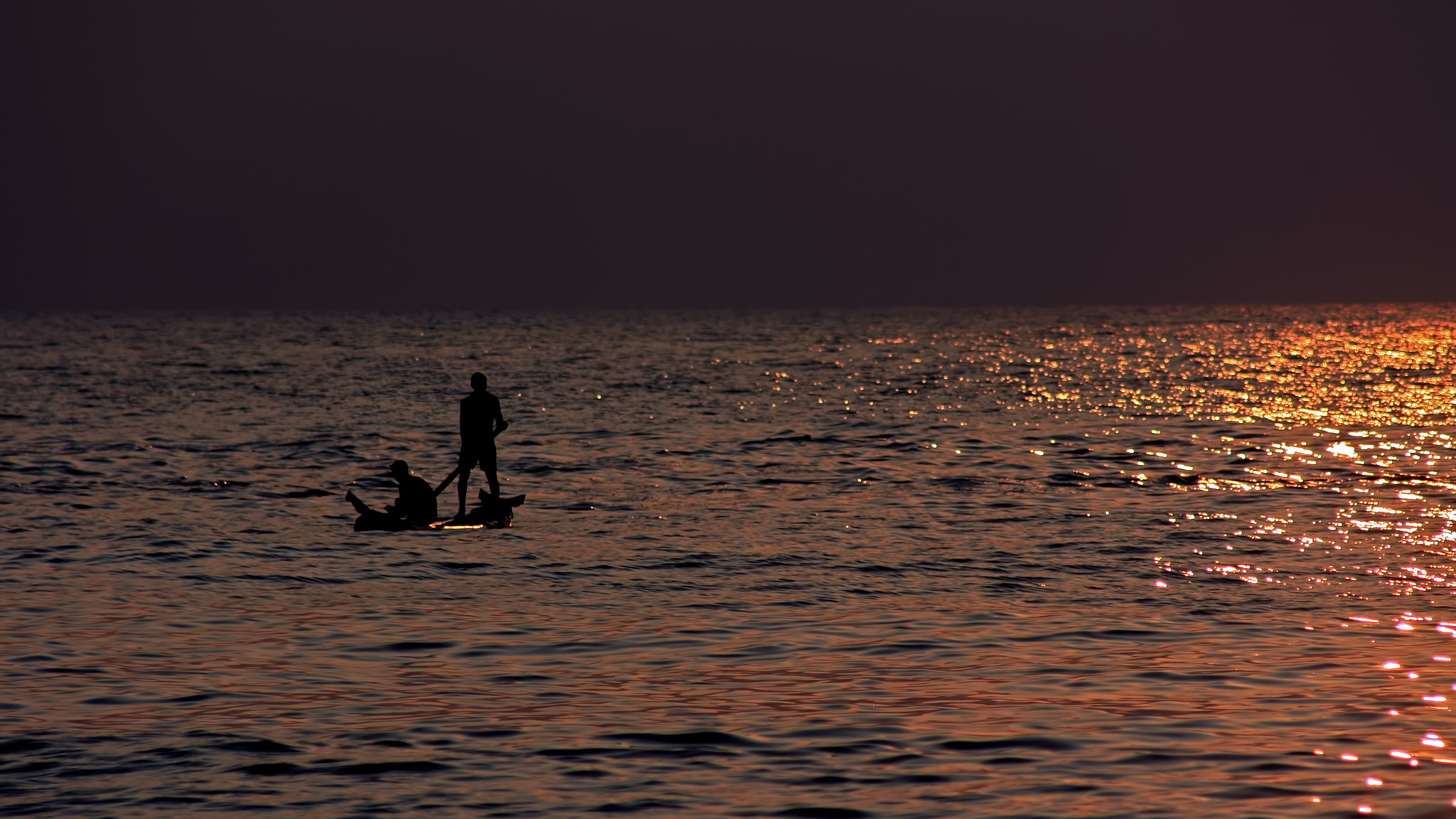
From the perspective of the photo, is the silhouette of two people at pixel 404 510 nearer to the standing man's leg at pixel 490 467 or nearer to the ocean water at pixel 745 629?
the ocean water at pixel 745 629

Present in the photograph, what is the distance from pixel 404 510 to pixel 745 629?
32.3 feet

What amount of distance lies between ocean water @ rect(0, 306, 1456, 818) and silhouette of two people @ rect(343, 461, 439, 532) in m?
0.26

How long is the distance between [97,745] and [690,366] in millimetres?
77037

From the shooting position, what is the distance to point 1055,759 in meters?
11.4

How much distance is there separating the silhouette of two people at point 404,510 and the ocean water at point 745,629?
0.86 ft

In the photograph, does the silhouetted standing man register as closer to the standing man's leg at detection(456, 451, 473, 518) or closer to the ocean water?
the standing man's leg at detection(456, 451, 473, 518)

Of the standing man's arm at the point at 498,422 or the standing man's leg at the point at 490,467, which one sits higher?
the standing man's arm at the point at 498,422

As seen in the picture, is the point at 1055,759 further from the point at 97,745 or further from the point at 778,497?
the point at 778,497

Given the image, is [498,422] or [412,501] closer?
[412,501]

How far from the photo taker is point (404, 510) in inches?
959

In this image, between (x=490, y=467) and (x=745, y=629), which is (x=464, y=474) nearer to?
(x=490, y=467)

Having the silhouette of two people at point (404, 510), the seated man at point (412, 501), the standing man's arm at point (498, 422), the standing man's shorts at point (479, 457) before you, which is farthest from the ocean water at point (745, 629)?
the standing man's arm at point (498, 422)

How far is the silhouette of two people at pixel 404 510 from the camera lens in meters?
24.0

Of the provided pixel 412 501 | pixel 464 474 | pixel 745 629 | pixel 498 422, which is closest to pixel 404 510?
pixel 412 501
